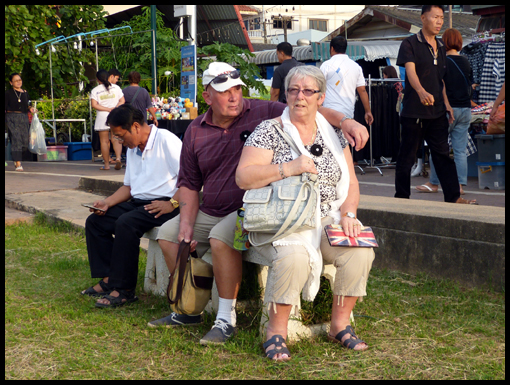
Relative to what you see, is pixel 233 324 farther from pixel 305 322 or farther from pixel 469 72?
pixel 469 72

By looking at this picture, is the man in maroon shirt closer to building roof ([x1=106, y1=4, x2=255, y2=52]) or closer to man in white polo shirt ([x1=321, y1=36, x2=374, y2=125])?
man in white polo shirt ([x1=321, y1=36, x2=374, y2=125])

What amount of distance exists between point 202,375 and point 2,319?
1666mm

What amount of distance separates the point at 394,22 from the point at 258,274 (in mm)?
22363

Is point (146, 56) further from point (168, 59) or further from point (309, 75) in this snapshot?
point (309, 75)

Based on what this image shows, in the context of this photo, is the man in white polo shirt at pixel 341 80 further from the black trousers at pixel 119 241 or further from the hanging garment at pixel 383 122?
the black trousers at pixel 119 241

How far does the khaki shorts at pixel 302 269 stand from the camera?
315 centimetres

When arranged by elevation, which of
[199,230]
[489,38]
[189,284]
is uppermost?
[489,38]

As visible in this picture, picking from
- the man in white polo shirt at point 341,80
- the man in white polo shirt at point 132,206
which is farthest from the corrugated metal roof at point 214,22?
the man in white polo shirt at point 132,206

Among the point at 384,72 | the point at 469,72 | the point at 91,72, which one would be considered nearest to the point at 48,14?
the point at 91,72

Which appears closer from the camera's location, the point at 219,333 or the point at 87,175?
the point at 219,333

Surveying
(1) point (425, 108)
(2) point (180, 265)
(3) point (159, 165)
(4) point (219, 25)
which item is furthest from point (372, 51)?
(2) point (180, 265)

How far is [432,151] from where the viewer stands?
6.26 meters

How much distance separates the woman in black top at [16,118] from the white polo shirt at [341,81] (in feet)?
21.7

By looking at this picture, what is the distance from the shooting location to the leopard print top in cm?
344
